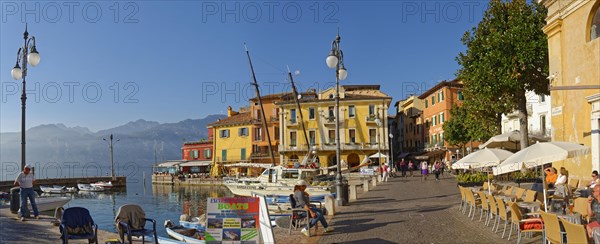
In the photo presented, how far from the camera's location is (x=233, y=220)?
8305mm

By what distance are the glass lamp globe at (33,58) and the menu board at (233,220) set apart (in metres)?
8.87

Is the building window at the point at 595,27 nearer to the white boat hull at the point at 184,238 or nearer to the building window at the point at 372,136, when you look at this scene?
the white boat hull at the point at 184,238

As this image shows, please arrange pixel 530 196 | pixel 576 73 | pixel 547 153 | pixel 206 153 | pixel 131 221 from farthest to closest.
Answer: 1. pixel 206 153
2. pixel 576 73
3. pixel 530 196
4. pixel 547 153
5. pixel 131 221

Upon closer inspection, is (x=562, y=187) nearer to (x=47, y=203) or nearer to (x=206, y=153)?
(x=47, y=203)

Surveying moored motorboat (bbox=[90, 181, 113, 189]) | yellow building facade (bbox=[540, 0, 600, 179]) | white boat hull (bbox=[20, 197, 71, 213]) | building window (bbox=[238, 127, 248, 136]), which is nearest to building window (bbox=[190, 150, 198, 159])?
building window (bbox=[238, 127, 248, 136])

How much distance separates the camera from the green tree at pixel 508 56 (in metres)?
23.0

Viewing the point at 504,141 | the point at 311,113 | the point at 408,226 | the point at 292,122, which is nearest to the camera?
the point at 408,226

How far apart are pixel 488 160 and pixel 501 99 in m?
13.0

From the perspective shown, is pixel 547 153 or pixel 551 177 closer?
pixel 547 153

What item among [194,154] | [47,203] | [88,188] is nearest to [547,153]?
[47,203]

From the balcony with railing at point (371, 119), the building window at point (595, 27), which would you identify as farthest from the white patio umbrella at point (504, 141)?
the balcony with railing at point (371, 119)

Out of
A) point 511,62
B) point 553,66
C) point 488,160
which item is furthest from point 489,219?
point 511,62

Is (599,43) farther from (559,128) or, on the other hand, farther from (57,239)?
(57,239)

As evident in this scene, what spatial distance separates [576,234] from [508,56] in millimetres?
18519
